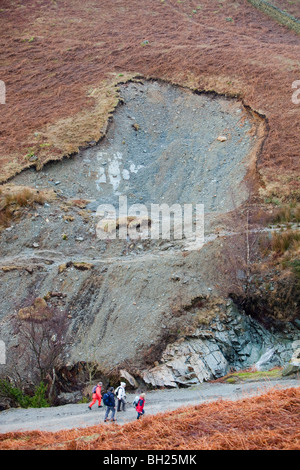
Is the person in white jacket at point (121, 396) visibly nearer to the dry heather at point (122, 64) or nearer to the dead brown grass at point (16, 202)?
the dead brown grass at point (16, 202)

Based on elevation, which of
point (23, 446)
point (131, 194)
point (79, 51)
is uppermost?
point (79, 51)

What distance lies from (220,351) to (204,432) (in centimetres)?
862

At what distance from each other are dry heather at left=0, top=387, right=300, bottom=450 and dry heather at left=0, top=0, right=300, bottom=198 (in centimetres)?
1532

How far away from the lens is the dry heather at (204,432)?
23.8 feet

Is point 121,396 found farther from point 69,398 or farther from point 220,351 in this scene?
point 220,351

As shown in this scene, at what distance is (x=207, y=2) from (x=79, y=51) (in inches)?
705

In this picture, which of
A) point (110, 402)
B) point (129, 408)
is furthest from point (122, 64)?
point (110, 402)

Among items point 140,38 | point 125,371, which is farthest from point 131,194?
point 140,38

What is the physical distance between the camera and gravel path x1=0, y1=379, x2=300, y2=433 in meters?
11.7

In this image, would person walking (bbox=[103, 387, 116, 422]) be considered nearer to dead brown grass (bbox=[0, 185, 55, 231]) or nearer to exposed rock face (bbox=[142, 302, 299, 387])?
exposed rock face (bbox=[142, 302, 299, 387])

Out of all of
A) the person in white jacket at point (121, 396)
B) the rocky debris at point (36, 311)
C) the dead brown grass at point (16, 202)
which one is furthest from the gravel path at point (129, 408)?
the dead brown grass at point (16, 202)

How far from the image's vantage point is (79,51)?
39906 mm

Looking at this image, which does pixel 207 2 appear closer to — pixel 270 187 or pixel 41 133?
pixel 41 133

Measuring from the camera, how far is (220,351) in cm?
1636
